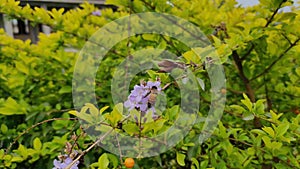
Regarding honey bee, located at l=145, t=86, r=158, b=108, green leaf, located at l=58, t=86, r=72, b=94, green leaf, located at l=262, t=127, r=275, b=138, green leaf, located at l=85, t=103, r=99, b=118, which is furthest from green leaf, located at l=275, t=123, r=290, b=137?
green leaf, located at l=58, t=86, r=72, b=94

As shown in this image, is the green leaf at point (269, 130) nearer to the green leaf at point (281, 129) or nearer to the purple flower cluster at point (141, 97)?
the green leaf at point (281, 129)

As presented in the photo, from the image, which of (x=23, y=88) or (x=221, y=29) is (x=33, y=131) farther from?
(x=221, y=29)

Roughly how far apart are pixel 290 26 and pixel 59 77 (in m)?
0.92

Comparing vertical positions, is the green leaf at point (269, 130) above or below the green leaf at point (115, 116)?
below

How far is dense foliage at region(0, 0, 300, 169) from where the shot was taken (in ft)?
3.22

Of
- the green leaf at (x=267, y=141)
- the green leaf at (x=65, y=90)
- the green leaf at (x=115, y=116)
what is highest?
the green leaf at (x=65, y=90)

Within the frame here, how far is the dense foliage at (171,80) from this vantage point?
981 mm

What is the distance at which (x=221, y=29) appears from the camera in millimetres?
1282

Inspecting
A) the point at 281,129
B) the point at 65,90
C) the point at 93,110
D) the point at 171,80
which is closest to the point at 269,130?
the point at 281,129

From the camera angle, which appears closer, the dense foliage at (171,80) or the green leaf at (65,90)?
the dense foliage at (171,80)

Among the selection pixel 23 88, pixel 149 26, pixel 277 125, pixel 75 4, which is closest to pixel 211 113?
pixel 277 125

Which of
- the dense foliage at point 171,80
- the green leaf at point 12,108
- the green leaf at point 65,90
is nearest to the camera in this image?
the dense foliage at point 171,80

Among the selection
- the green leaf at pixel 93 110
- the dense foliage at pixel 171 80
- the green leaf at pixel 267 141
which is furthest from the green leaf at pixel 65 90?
the green leaf at pixel 267 141

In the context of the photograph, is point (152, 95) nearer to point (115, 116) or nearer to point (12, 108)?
point (115, 116)
